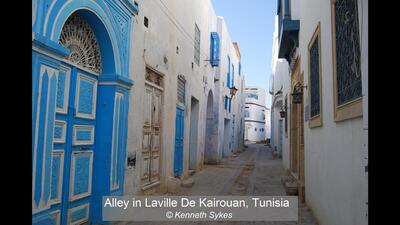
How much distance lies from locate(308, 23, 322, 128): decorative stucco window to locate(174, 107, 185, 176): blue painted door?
3735 millimetres

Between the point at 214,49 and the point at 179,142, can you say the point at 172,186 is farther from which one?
the point at 214,49

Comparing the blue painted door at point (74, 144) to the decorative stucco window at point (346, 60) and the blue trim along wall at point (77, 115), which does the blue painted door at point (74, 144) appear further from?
the decorative stucco window at point (346, 60)

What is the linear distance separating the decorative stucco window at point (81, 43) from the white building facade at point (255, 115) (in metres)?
39.2

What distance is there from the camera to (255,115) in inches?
1722

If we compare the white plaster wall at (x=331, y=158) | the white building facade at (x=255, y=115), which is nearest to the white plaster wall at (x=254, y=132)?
the white building facade at (x=255, y=115)

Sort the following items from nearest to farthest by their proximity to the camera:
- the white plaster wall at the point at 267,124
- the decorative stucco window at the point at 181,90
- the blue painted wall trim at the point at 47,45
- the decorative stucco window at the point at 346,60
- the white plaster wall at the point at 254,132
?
the decorative stucco window at the point at 346,60 → the blue painted wall trim at the point at 47,45 → the decorative stucco window at the point at 181,90 → the white plaster wall at the point at 254,132 → the white plaster wall at the point at 267,124

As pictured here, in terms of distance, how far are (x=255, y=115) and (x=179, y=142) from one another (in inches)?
1410

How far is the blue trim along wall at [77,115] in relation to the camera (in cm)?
321

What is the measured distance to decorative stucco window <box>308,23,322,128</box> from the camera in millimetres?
4660

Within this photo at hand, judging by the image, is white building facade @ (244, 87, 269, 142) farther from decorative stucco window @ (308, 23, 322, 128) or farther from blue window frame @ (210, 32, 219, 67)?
decorative stucco window @ (308, 23, 322, 128)

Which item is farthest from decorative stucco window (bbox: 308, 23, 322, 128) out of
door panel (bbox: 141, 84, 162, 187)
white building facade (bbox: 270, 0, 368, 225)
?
door panel (bbox: 141, 84, 162, 187)

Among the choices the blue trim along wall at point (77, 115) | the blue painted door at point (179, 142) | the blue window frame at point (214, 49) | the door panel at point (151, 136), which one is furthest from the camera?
the blue window frame at point (214, 49)

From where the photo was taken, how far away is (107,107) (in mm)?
4695
